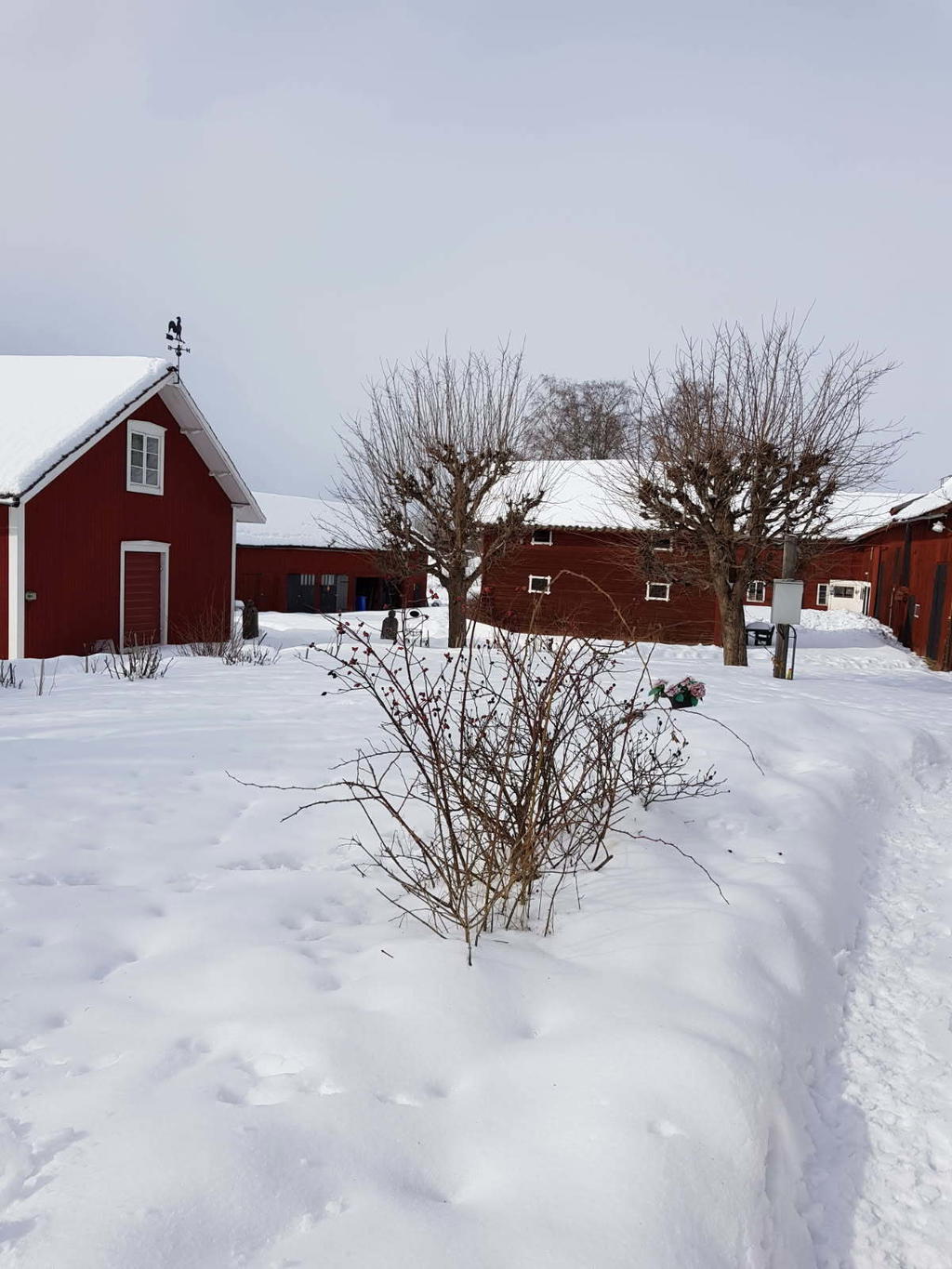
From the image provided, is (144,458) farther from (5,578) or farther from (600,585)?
(600,585)

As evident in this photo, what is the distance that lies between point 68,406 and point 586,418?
113ft

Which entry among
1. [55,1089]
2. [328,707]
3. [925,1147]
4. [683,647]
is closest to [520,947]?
[925,1147]

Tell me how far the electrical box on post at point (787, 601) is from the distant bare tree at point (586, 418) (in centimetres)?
3177

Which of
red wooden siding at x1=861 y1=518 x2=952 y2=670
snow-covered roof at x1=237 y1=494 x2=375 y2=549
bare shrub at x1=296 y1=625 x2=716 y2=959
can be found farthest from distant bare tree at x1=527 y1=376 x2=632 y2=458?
bare shrub at x1=296 y1=625 x2=716 y2=959

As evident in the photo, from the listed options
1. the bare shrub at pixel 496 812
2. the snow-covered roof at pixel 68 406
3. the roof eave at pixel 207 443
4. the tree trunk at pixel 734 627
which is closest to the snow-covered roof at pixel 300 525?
the roof eave at pixel 207 443

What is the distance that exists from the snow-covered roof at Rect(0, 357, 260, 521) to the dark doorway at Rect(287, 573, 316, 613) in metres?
12.7

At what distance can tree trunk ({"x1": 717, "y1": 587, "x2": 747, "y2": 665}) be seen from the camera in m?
16.4

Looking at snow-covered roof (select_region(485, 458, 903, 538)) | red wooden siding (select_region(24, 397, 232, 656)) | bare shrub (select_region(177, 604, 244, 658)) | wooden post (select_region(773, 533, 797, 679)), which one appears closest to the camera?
wooden post (select_region(773, 533, 797, 679))

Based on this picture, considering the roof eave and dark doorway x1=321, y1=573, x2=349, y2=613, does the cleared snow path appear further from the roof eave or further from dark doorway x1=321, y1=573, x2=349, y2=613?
dark doorway x1=321, y1=573, x2=349, y2=613

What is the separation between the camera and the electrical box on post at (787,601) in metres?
12.2

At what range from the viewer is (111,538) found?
15.9 m

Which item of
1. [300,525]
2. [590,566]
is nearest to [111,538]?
[590,566]

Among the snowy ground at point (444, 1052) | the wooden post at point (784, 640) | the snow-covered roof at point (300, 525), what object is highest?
the snow-covered roof at point (300, 525)

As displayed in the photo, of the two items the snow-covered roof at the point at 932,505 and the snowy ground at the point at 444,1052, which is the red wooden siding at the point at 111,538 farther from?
the snow-covered roof at the point at 932,505
